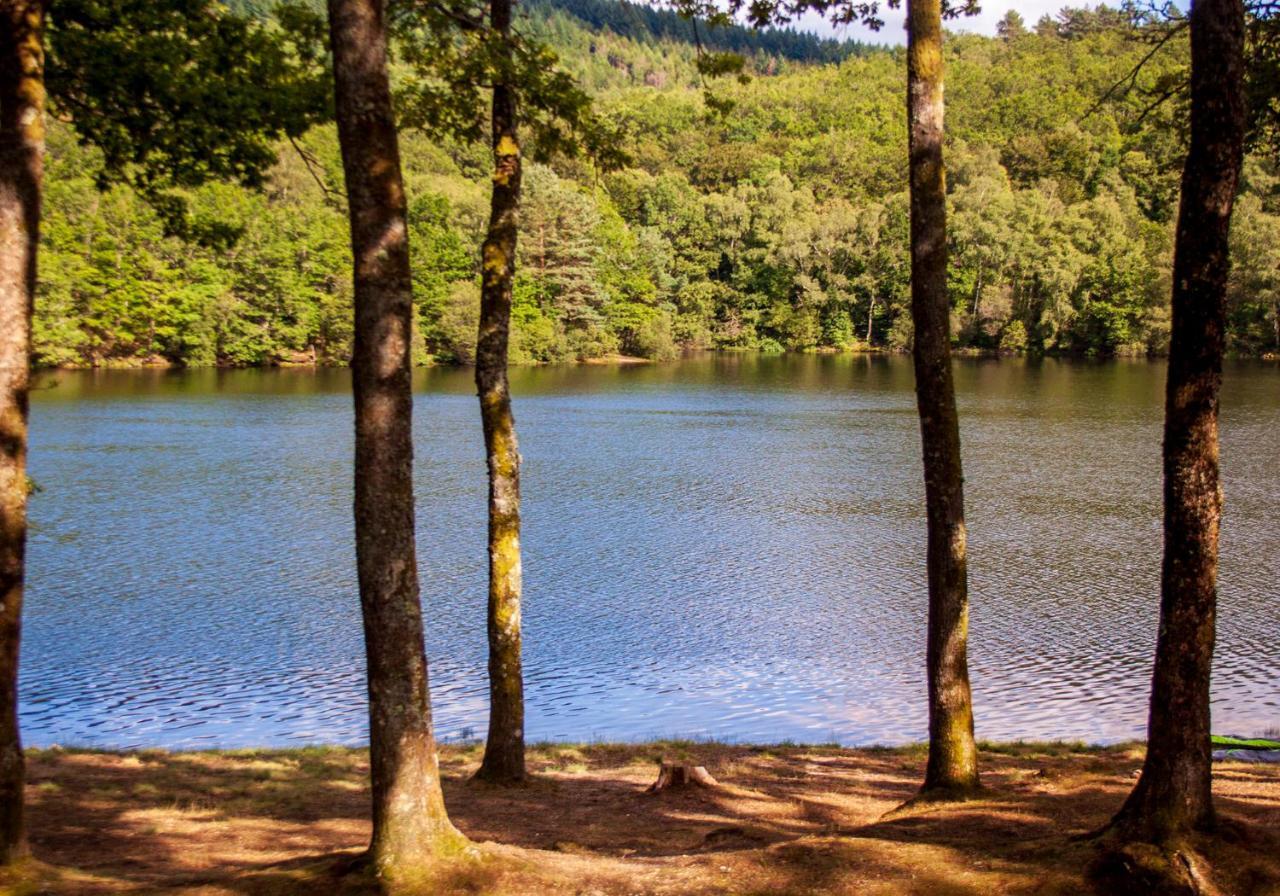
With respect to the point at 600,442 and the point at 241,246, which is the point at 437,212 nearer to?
the point at 241,246

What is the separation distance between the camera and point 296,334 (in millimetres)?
69250

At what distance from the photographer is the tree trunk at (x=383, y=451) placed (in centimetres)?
493

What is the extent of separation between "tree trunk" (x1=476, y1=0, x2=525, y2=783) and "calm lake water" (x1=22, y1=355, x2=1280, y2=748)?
3.57 m

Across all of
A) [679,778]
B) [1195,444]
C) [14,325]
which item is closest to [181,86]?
[14,325]

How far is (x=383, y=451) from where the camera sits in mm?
4996

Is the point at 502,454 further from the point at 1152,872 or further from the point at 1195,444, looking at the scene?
the point at 1152,872

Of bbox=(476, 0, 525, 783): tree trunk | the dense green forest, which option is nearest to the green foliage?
bbox=(476, 0, 525, 783): tree trunk

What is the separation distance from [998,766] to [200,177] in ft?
29.9

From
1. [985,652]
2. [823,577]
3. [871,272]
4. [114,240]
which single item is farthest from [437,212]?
[985,652]

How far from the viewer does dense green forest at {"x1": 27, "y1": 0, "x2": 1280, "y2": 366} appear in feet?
209

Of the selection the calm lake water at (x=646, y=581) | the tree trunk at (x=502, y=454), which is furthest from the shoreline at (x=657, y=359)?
the tree trunk at (x=502, y=454)

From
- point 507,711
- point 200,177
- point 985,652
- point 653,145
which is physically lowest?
point 985,652

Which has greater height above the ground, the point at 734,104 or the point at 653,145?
the point at 653,145

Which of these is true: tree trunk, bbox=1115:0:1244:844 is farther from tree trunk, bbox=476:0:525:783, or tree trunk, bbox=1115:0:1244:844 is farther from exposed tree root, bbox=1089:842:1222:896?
tree trunk, bbox=476:0:525:783
